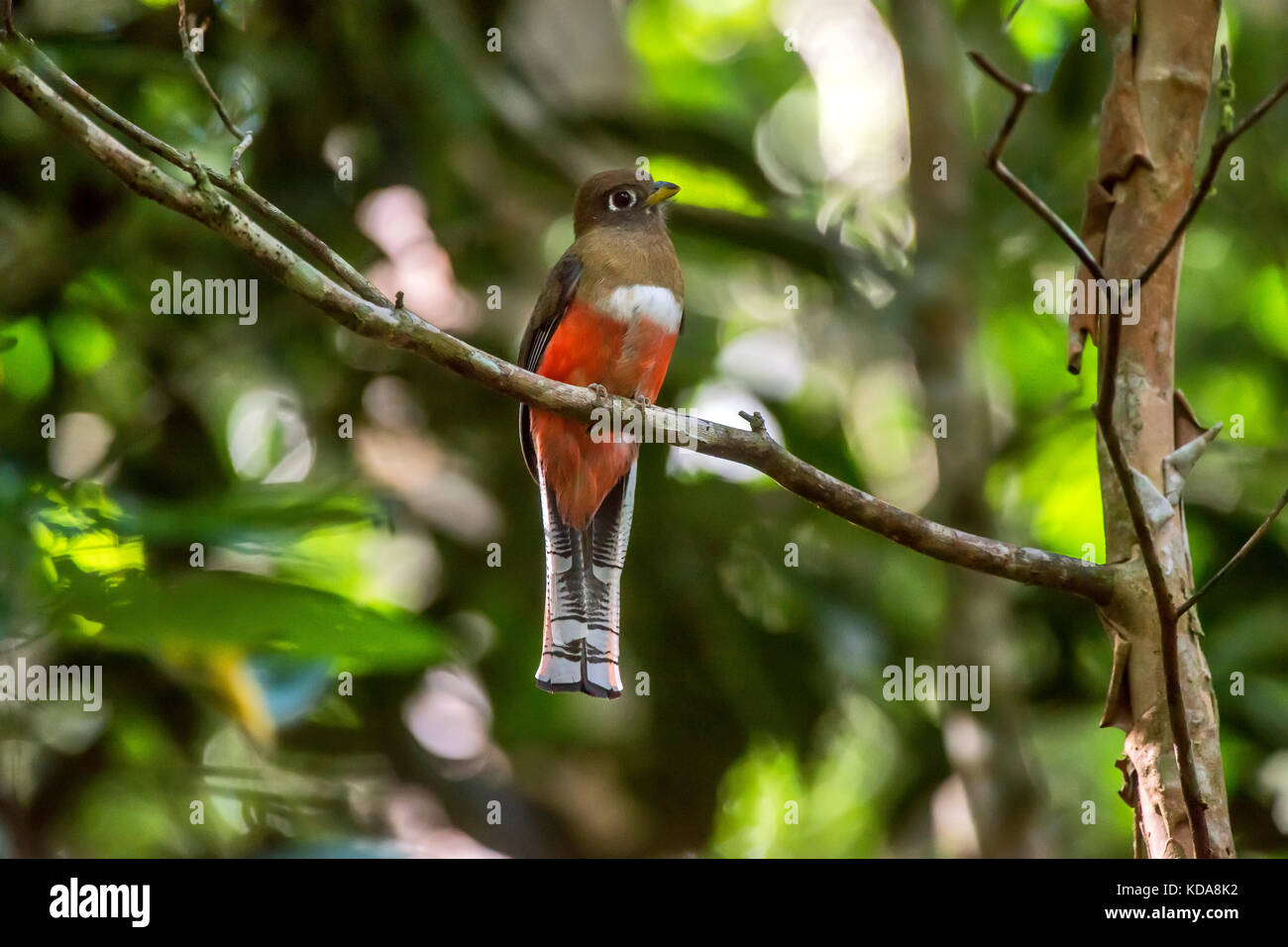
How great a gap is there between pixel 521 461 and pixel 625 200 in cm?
155

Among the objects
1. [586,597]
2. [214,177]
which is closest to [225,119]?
[214,177]

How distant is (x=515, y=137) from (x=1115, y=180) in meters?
3.42

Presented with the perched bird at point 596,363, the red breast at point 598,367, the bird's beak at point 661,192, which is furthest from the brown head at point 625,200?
the red breast at point 598,367

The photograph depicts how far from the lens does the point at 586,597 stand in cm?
403

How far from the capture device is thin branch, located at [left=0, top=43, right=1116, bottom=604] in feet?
8.18

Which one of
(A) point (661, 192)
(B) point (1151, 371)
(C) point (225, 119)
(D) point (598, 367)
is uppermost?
(A) point (661, 192)

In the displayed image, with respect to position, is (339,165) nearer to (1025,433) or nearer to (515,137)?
(515,137)

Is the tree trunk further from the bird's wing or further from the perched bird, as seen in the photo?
the bird's wing

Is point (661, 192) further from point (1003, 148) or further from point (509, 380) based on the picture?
point (1003, 148)

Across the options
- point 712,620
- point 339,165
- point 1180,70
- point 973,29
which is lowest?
point 712,620

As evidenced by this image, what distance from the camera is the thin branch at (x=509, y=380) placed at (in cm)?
249

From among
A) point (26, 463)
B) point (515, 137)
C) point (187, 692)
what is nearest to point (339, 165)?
point (515, 137)
